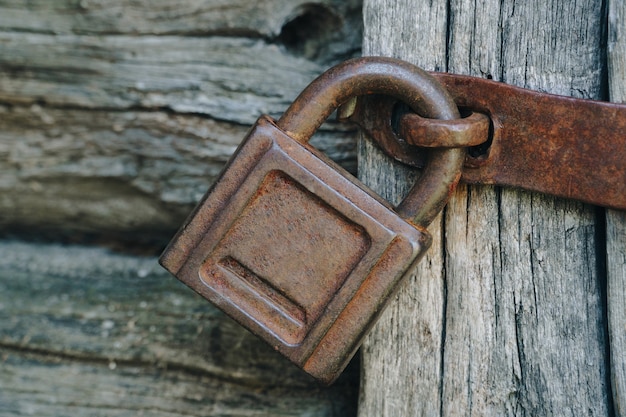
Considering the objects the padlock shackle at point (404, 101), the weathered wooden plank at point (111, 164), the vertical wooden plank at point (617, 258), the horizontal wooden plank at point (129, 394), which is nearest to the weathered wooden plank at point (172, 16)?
the weathered wooden plank at point (111, 164)

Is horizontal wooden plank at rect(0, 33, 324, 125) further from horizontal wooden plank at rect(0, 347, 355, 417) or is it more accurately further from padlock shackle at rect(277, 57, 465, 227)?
horizontal wooden plank at rect(0, 347, 355, 417)

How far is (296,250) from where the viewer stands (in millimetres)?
776

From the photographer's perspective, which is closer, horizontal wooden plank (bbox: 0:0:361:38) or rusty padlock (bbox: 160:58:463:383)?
rusty padlock (bbox: 160:58:463:383)

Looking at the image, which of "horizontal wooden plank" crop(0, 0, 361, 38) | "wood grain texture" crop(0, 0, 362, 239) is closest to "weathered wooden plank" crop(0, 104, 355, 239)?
"wood grain texture" crop(0, 0, 362, 239)

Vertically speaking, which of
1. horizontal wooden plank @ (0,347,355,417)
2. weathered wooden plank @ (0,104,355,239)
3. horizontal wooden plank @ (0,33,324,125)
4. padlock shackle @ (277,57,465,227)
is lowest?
horizontal wooden plank @ (0,347,355,417)

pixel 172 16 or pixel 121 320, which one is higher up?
pixel 172 16

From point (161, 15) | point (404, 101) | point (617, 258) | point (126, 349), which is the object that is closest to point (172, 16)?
point (161, 15)

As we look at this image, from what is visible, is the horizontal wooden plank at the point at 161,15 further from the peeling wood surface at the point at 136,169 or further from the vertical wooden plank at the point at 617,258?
the vertical wooden plank at the point at 617,258

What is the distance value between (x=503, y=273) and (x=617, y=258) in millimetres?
145

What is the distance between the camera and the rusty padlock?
75 cm

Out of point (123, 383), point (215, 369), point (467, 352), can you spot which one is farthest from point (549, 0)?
point (123, 383)

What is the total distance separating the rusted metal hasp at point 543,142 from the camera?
0.74 m

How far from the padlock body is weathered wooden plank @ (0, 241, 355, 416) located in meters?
0.28

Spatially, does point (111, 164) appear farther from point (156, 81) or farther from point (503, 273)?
point (503, 273)
